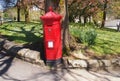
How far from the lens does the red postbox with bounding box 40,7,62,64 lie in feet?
23.0

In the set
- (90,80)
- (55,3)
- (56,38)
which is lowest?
(90,80)

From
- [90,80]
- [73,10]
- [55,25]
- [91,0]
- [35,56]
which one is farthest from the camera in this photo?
[73,10]

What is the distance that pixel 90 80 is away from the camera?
6473mm

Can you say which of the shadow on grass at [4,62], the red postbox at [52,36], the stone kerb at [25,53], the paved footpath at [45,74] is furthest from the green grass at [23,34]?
the red postbox at [52,36]

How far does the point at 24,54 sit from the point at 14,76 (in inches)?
58.2

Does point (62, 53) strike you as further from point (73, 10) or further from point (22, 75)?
point (73, 10)

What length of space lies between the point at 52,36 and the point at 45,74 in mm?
1066

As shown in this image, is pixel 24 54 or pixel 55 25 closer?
pixel 55 25

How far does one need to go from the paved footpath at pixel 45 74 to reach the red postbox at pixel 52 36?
391 millimetres

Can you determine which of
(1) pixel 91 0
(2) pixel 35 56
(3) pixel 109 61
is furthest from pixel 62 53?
(1) pixel 91 0

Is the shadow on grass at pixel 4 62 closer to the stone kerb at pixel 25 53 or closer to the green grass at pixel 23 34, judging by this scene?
the stone kerb at pixel 25 53

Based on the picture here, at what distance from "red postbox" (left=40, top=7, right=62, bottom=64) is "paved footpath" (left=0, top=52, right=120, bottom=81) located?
391 millimetres

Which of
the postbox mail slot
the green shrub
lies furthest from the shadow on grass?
the green shrub

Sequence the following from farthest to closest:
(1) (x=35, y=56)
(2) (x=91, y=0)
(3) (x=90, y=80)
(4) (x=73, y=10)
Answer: (4) (x=73, y=10)
(2) (x=91, y=0)
(1) (x=35, y=56)
(3) (x=90, y=80)
